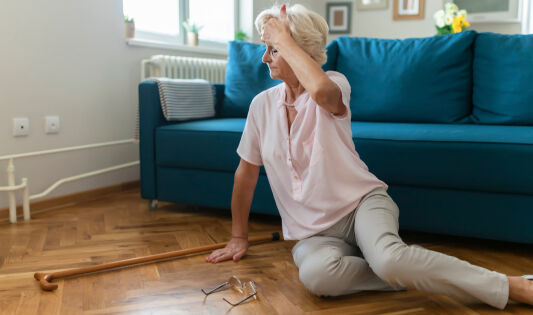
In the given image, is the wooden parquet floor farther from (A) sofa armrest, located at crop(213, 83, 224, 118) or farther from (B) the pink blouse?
(A) sofa armrest, located at crop(213, 83, 224, 118)

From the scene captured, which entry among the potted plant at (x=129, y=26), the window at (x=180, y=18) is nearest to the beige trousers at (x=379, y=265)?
the potted plant at (x=129, y=26)

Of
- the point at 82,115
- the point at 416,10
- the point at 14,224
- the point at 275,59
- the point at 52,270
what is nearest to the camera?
the point at 275,59

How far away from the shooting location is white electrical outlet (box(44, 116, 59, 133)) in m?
2.55

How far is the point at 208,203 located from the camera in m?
2.36

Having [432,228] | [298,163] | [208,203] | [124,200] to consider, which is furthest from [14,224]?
[432,228]

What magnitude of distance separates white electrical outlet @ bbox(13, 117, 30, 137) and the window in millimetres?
1028

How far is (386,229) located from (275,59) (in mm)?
575

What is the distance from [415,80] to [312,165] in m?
1.14

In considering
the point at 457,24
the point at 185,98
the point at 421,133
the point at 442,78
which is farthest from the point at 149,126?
the point at 457,24

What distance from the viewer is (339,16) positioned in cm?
501

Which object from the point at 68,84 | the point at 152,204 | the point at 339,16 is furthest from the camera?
the point at 339,16

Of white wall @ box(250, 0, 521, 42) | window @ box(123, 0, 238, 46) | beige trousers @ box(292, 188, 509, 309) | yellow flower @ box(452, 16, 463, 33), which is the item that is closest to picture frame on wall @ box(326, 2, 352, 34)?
white wall @ box(250, 0, 521, 42)

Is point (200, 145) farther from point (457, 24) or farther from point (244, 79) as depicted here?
point (457, 24)

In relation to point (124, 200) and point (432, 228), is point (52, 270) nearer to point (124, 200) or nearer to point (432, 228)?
point (124, 200)
